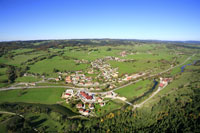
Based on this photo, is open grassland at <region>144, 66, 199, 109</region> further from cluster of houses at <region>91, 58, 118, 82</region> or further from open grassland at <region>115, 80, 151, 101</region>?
cluster of houses at <region>91, 58, 118, 82</region>

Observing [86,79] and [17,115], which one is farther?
[86,79]

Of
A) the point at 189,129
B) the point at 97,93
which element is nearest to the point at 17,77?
the point at 97,93

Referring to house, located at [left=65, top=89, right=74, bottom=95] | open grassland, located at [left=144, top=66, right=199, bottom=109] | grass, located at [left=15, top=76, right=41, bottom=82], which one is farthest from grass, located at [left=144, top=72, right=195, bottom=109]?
grass, located at [left=15, top=76, right=41, bottom=82]

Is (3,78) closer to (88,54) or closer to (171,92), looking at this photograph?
(88,54)

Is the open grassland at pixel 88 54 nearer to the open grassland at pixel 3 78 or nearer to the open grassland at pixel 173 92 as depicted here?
the open grassland at pixel 3 78

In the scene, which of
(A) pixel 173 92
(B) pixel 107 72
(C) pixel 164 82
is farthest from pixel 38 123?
(C) pixel 164 82

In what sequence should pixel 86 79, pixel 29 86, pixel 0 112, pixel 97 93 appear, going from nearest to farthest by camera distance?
pixel 0 112 < pixel 97 93 < pixel 29 86 < pixel 86 79

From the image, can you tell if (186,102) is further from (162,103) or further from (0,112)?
(0,112)
